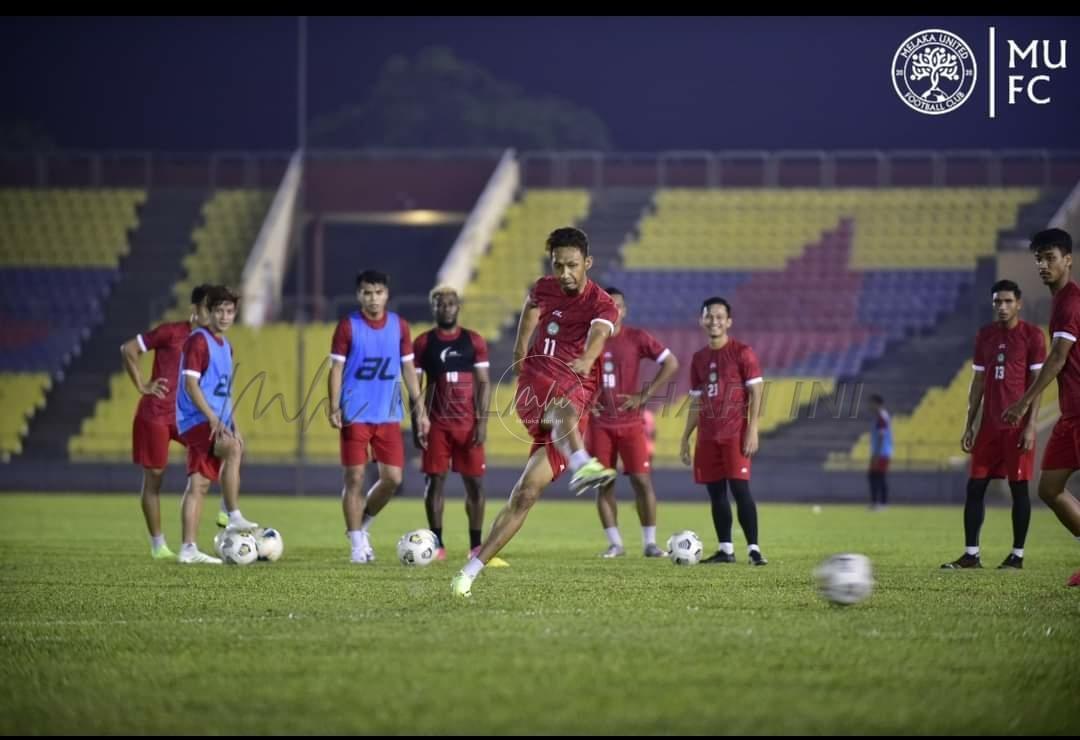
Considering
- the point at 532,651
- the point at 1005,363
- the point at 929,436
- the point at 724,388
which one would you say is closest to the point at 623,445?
the point at 724,388

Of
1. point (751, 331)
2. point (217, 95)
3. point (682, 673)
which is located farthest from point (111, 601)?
point (217, 95)

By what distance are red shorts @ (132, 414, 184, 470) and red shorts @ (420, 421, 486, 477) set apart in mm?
2074

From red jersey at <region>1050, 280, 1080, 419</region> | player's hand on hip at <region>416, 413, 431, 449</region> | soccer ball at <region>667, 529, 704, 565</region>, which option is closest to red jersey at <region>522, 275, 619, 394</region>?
red jersey at <region>1050, 280, 1080, 419</region>

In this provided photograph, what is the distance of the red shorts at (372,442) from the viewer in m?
13.2

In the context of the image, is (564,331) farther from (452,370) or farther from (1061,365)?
(452,370)

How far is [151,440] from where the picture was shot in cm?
1377

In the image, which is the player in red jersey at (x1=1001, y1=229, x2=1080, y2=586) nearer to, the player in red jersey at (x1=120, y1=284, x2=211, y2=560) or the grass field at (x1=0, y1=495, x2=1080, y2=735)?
the grass field at (x1=0, y1=495, x2=1080, y2=735)

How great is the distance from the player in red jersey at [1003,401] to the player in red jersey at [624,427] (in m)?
2.62

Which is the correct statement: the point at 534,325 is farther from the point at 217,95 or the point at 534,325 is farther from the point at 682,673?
the point at 217,95

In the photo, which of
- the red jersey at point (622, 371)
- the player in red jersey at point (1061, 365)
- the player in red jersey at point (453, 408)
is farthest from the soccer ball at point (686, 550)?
the player in red jersey at point (1061, 365)

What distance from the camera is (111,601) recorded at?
9.70 meters

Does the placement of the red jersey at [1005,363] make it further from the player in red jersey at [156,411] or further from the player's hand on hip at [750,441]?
the player in red jersey at [156,411]

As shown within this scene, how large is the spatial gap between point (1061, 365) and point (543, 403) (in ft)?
11.4

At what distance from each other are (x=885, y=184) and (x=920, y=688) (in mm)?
31316
